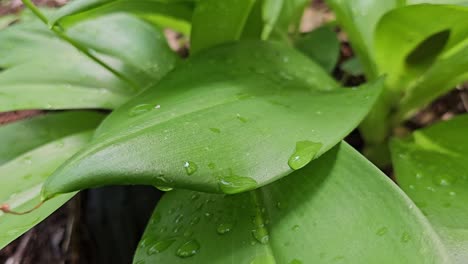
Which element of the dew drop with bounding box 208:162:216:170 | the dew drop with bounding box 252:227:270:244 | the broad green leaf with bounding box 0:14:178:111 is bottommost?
the broad green leaf with bounding box 0:14:178:111

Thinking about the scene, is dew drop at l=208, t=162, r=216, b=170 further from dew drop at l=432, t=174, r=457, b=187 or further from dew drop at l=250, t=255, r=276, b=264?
dew drop at l=432, t=174, r=457, b=187

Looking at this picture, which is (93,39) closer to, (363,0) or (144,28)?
(144,28)

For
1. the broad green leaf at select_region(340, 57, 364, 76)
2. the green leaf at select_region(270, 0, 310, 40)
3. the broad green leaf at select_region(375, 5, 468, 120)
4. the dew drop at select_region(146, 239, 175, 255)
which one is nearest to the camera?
the dew drop at select_region(146, 239, 175, 255)

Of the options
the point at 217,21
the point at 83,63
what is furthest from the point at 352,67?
the point at 83,63

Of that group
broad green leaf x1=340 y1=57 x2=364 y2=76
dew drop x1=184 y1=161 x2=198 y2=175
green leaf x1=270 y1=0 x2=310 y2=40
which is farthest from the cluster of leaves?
broad green leaf x1=340 y1=57 x2=364 y2=76

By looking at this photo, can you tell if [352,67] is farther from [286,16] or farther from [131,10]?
[131,10]

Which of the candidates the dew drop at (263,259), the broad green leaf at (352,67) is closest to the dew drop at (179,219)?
the dew drop at (263,259)
